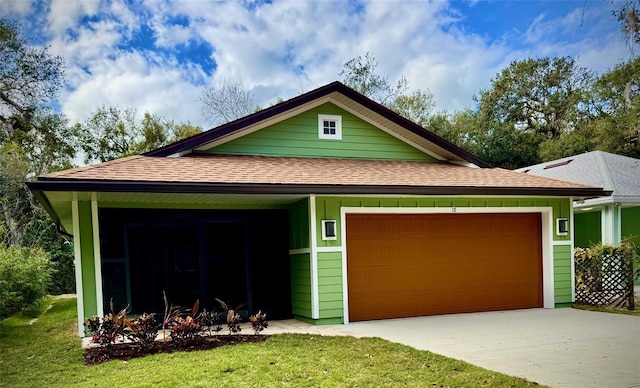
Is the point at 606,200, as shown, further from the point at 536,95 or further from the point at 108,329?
the point at 536,95

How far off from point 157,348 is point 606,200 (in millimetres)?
11179

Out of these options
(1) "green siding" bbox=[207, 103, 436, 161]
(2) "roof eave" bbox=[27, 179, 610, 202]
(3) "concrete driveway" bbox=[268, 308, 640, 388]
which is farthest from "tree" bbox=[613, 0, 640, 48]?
(1) "green siding" bbox=[207, 103, 436, 161]

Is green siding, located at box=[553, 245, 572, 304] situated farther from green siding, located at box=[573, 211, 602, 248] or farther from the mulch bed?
the mulch bed

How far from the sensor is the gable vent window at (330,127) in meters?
9.73

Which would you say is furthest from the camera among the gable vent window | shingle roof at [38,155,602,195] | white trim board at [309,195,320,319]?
the gable vent window

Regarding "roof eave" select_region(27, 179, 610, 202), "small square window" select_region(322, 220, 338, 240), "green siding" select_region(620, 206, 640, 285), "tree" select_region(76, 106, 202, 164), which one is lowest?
"green siding" select_region(620, 206, 640, 285)

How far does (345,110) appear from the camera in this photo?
9.94 metres

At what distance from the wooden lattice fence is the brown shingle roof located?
62.2 inches

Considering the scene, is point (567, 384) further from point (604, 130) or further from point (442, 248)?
point (604, 130)

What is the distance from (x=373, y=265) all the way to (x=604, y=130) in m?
13.4

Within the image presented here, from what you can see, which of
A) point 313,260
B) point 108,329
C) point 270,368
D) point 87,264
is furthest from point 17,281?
point 270,368

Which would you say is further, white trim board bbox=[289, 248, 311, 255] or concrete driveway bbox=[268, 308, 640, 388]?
white trim board bbox=[289, 248, 311, 255]

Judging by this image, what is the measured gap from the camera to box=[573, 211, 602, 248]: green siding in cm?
1338

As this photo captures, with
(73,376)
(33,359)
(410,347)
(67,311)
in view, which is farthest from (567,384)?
(67,311)
